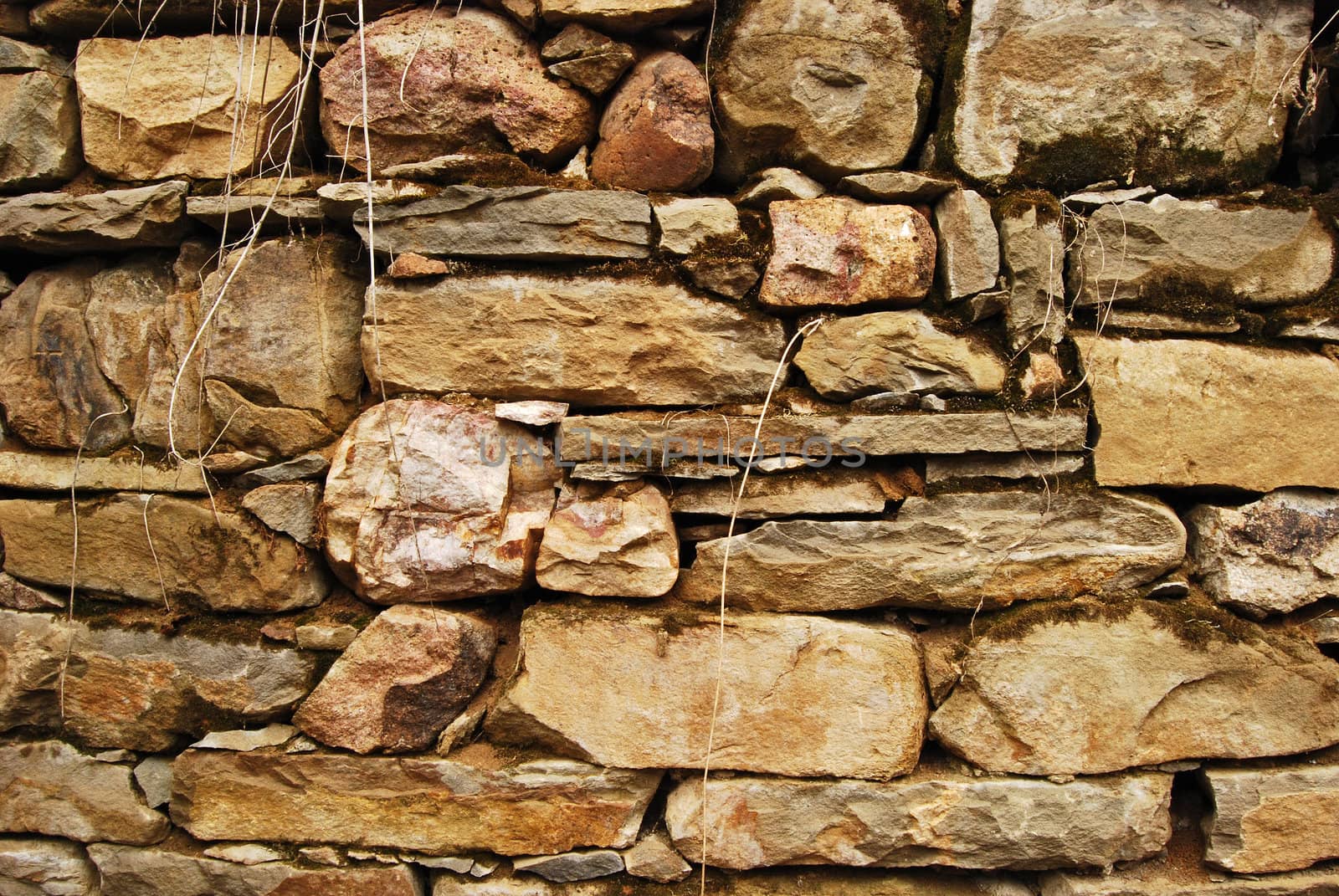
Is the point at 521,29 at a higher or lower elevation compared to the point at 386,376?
higher

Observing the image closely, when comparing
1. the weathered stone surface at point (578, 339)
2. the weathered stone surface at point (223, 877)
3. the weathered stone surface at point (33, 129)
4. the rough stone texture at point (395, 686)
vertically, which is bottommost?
the weathered stone surface at point (223, 877)

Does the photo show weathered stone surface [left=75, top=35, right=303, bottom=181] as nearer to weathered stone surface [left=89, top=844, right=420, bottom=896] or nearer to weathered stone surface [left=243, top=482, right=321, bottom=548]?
weathered stone surface [left=243, top=482, right=321, bottom=548]

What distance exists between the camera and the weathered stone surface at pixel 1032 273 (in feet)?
6.09

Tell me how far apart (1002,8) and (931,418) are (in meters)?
1.03

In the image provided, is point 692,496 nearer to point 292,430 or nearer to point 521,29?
point 292,430

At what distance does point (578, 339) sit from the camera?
1884mm

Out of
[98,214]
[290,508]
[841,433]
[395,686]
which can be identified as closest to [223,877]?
[395,686]

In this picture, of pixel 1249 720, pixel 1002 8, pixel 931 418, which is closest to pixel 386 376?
pixel 931 418

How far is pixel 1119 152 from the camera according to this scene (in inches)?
75.0

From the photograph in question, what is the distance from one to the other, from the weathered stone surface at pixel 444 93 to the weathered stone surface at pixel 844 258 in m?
0.64

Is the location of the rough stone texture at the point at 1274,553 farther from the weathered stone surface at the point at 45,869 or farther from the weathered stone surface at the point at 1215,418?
the weathered stone surface at the point at 45,869

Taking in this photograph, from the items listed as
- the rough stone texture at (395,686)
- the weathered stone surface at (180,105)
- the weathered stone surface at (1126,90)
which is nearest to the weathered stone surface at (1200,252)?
the weathered stone surface at (1126,90)

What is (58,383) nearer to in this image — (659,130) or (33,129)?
(33,129)

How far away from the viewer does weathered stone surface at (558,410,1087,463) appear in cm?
180
